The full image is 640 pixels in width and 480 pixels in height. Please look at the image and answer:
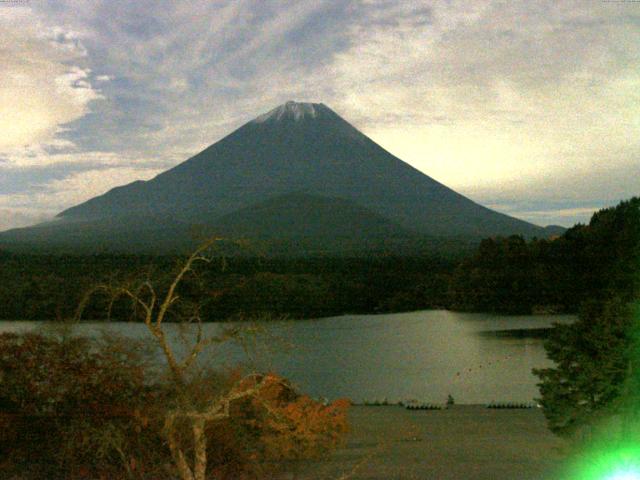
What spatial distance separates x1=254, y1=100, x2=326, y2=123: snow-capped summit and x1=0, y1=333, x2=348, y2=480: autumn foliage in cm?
6333

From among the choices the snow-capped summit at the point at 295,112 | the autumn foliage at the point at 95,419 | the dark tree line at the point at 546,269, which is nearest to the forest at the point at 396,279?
the dark tree line at the point at 546,269

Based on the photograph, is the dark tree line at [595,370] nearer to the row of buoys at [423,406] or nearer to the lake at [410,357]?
the lake at [410,357]

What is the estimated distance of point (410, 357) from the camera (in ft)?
59.0

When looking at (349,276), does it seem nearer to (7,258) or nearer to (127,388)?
(7,258)

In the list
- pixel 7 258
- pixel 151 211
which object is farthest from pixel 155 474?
pixel 151 211

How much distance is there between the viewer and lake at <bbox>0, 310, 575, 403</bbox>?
1383cm

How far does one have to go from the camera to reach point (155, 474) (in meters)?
5.65

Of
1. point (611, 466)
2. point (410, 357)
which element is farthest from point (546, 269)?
point (611, 466)

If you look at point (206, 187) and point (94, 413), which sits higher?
point (206, 187)

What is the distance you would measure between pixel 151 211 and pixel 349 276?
95.4 ft

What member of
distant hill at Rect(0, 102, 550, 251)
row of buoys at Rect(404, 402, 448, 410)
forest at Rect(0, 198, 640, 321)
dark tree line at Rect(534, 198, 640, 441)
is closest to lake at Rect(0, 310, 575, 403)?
row of buoys at Rect(404, 402, 448, 410)

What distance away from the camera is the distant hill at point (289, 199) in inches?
1854

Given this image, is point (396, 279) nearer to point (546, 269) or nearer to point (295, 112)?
point (546, 269)

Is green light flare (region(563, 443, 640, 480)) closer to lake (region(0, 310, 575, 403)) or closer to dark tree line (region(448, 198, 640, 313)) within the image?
lake (region(0, 310, 575, 403))
